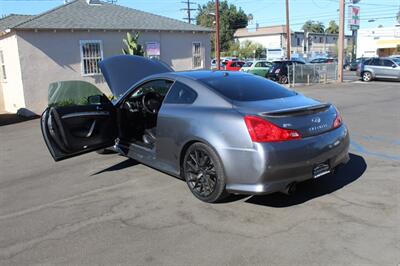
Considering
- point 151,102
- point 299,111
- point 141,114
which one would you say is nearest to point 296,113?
point 299,111

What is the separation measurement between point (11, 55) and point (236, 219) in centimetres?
1391

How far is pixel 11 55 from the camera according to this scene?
15.1m

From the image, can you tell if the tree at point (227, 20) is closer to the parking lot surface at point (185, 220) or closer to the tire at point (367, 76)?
the tire at point (367, 76)

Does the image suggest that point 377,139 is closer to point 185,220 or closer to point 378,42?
point 185,220

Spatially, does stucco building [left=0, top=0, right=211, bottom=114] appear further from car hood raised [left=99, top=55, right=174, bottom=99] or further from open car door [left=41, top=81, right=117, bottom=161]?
open car door [left=41, top=81, right=117, bottom=161]

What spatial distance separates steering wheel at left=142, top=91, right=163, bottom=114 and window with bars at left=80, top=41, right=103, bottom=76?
1097 centimetres

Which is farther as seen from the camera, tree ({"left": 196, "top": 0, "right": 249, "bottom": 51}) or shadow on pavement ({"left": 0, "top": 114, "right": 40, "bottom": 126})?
tree ({"left": 196, "top": 0, "right": 249, "bottom": 51})

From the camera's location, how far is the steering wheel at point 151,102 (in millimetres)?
6234

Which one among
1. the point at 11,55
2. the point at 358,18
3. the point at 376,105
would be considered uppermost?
the point at 358,18

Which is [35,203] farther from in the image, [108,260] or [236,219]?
[236,219]

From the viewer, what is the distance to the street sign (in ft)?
95.2

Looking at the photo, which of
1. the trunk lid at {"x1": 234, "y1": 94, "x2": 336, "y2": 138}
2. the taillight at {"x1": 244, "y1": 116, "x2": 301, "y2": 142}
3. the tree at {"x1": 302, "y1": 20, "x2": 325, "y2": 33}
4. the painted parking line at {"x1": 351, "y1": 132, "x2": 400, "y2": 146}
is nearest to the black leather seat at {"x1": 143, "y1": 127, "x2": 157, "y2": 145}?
the trunk lid at {"x1": 234, "y1": 94, "x2": 336, "y2": 138}

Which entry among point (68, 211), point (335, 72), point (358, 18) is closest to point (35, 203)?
point (68, 211)

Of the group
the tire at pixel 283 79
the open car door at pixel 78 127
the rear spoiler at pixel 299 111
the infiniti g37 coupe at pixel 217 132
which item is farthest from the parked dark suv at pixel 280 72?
the rear spoiler at pixel 299 111
